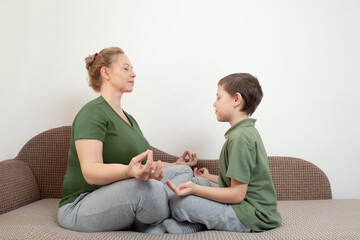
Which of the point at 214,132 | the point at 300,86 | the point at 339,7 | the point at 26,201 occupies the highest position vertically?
the point at 339,7

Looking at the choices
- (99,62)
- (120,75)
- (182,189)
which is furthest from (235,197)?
(99,62)

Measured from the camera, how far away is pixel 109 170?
1162mm

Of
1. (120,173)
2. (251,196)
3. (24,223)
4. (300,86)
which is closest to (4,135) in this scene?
(24,223)

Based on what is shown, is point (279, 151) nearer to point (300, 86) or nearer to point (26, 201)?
point (300, 86)

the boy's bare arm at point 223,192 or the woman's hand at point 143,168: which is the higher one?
the woman's hand at point 143,168

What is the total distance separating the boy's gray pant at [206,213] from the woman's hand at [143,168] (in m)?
0.20

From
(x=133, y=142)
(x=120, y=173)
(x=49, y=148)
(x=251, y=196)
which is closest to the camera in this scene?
(x=120, y=173)

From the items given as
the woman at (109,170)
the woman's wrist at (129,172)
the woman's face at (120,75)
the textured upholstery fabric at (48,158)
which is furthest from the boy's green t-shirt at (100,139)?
the textured upholstery fabric at (48,158)

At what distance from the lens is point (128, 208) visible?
3.78ft

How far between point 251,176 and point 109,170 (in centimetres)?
57

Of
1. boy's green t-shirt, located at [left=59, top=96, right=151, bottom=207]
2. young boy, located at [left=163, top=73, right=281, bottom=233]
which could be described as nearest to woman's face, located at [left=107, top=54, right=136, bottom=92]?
boy's green t-shirt, located at [left=59, top=96, right=151, bottom=207]

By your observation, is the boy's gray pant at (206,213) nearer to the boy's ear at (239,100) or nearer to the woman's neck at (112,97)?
the boy's ear at (239,100)

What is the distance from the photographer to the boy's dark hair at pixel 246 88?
4.73ft

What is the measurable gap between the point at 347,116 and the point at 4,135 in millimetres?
2152
